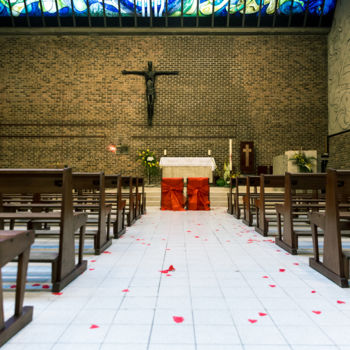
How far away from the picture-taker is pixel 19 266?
5.10 feet

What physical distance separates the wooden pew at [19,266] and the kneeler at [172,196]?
17.5 feet

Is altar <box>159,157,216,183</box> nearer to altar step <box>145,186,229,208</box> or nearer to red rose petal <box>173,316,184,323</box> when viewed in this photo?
altar step <box>145,186,229,208</box>

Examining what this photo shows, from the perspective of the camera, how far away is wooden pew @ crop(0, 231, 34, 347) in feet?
4.50

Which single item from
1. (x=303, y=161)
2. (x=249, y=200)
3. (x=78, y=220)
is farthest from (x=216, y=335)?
(x=303, y=161)

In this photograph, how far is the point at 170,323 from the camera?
5.38 feet

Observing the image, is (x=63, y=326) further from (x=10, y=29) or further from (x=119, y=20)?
(x=10, y=29)

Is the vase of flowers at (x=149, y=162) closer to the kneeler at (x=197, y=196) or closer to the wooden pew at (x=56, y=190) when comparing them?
the kneeler at (x=197, y=196)

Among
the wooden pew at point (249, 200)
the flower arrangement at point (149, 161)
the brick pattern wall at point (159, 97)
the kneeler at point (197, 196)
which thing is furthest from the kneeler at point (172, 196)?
the brick pattern wall at point (159, 97)

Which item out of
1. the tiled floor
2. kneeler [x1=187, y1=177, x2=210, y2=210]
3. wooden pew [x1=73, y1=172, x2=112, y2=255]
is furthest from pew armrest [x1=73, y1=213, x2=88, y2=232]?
kneeler [x1=187, y1=177, x2=210, y2=210]

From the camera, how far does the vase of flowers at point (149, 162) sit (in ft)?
34.4

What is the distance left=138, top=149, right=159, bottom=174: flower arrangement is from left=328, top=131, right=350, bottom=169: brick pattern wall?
590 cm

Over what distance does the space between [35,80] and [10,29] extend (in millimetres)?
1914

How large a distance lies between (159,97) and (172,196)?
199 inches

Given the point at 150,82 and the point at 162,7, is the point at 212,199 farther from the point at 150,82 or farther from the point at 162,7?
the point at 162,7
